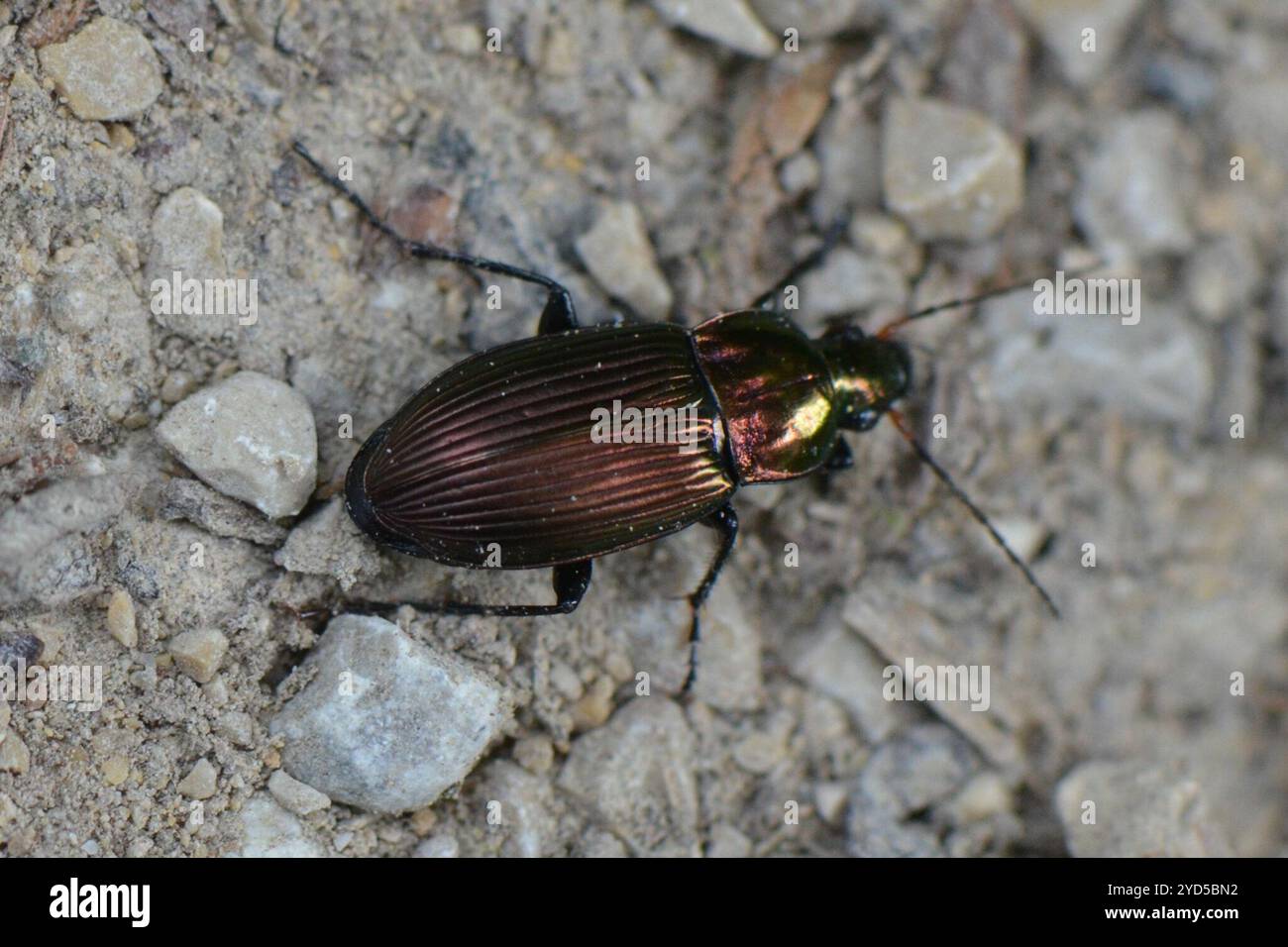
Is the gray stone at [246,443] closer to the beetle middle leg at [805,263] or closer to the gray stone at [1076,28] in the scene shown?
the beetle middle leg at [805,263]

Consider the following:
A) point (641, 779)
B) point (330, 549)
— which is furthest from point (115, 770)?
point (641, 779)

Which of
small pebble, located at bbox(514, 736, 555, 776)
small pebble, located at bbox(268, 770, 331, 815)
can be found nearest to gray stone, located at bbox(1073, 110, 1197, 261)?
small pebble, located at bbox(514, 736, 555, 776)

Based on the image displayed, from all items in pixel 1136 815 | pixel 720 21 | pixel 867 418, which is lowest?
pixel 1136 815

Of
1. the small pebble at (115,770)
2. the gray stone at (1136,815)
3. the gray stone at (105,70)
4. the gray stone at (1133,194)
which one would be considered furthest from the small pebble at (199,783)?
the gray stone at (1133,194)

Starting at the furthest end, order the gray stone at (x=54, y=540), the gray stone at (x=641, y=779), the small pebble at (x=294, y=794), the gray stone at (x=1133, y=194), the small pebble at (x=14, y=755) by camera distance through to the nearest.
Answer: the gray stone at (x=1133, y=194) → the gray stone at (x=641, y=779) → the small pebble at (x=294, y=794) → the gray stone at (x=54, y=540) → the small pebble at (x=14, y=755)

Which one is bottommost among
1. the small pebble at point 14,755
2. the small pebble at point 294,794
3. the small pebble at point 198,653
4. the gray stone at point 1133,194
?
the small pebble at point 294,794

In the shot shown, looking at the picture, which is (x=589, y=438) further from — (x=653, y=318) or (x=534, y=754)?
(x=534, y=754)
